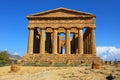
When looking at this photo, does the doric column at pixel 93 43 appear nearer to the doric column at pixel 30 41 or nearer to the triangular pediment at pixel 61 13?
the triangular pediment at pixel 61 13

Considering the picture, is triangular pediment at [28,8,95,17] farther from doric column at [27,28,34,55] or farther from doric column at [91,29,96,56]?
doric column at [91,29,96,56]

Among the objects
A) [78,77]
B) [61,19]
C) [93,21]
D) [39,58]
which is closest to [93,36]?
[93,21]

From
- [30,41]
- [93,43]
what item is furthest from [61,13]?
[93,43]

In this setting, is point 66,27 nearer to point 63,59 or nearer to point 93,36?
point 93,36

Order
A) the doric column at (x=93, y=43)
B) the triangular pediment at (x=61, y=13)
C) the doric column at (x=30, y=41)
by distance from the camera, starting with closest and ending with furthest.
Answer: the doric column at (x=93, y=43)
the triangular pediment at (x=61, y=13)
the doric column at (x=30, y=41)

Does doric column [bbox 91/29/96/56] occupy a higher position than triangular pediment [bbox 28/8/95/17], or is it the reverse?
triangular pediment [bbox 28/8/95/17]

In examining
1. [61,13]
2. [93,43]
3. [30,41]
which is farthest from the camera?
[30,41]

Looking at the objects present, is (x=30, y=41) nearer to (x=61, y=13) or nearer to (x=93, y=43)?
(x=61, y=13)

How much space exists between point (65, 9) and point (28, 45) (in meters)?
12.4

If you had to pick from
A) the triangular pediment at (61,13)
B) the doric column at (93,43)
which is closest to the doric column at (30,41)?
the triangular pediment at (61,13)

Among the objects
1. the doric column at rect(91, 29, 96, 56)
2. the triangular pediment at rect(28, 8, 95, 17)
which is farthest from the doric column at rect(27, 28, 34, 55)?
the doric column at rect(91, 29, 96, 56)

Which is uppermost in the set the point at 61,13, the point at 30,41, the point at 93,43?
the point at 61,13

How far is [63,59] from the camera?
51.2 m

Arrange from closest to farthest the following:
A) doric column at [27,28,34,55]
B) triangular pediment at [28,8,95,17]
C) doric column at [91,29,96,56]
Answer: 1. doric column at [91,29,96,56]
2. triangular pediment at [28,8,95,17]
3. doric column at [27,28,34,55]
